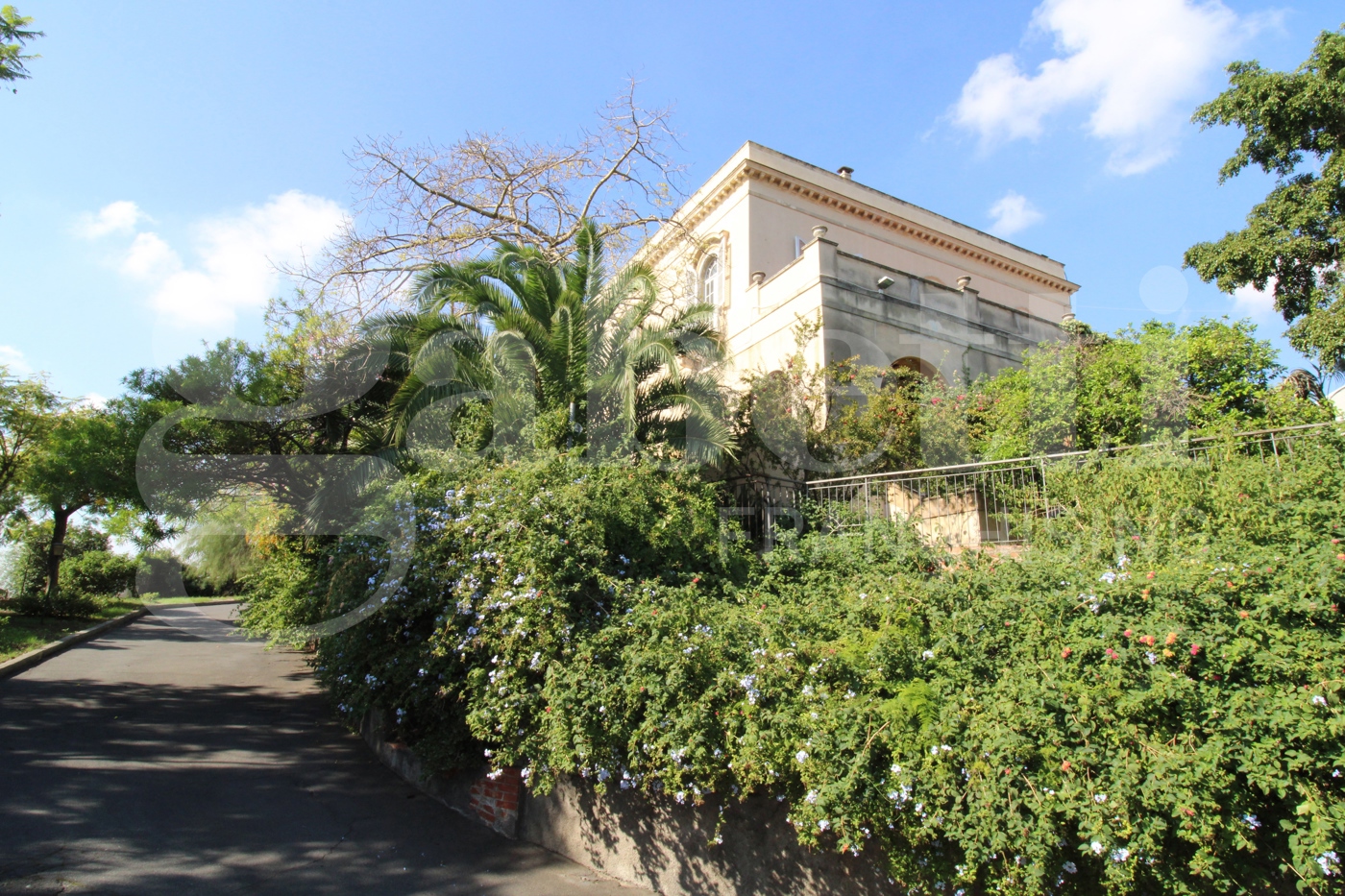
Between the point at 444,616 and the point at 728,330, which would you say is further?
the point at 728,330

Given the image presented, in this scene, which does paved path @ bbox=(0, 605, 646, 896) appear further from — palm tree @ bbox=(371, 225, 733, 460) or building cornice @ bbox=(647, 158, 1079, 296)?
building cornice @ bbox=(647, 158, 1079, 296)

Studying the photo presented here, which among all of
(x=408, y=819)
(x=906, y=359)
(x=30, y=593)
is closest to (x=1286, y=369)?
(x=906, y=359)

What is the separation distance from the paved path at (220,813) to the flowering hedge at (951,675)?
74cm

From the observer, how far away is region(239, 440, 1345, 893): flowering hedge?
274 cm

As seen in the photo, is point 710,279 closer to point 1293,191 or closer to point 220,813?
point 1293,191

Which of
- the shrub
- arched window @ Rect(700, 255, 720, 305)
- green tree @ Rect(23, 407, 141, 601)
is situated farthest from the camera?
the shrub

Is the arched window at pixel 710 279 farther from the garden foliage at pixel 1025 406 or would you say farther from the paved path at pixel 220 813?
the paved path at pixel 220 813

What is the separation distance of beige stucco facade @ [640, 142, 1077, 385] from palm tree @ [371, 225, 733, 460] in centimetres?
300

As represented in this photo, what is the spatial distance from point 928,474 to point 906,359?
5.98m

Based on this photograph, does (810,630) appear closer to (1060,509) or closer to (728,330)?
(1060,509)

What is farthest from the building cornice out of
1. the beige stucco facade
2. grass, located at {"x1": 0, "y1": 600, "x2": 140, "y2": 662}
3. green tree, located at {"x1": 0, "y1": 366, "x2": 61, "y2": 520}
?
green tree, located at {"x1": 0, "y1": 366, "x2": 61, "y2": 520}

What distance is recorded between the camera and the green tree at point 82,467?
14.6 metres

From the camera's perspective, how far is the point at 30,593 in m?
20.1

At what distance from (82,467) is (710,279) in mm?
14870
